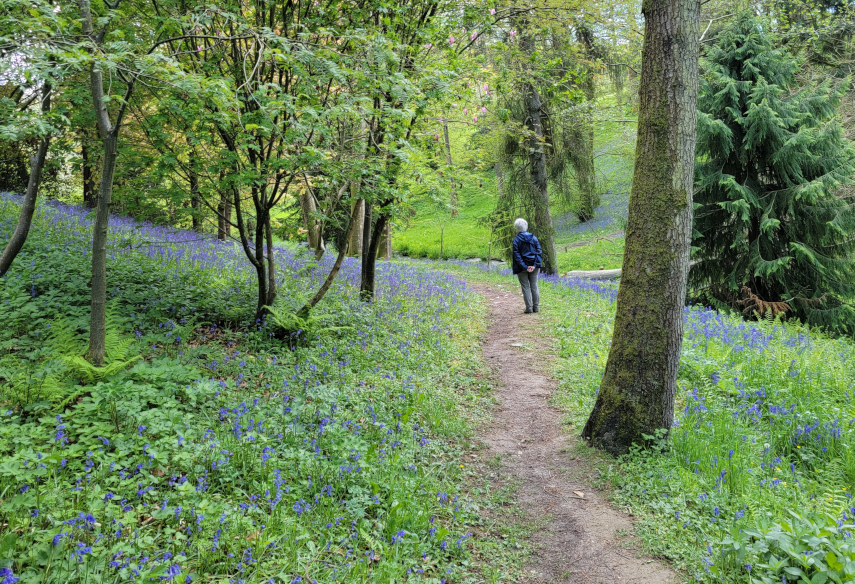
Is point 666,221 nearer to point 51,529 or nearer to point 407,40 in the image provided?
point 51,529

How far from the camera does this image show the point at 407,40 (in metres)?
8.43

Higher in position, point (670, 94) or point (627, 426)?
point (670, 94)

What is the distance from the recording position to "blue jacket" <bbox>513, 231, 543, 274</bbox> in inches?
423

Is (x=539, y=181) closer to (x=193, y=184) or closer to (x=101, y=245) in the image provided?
(x=193, y=184)

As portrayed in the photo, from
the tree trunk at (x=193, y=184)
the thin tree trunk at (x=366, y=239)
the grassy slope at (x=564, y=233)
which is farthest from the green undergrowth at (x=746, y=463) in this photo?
the grassy slope at (x=564, y=233)

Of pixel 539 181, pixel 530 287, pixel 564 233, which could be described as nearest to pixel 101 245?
pixel 530 287

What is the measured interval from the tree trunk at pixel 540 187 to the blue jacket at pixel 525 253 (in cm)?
600

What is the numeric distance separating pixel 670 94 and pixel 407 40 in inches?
215

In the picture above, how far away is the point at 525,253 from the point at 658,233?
632 centimetres

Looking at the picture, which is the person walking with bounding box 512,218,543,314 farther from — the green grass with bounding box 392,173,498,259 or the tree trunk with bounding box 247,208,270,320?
the green grass with bounding box 392,173,498,259

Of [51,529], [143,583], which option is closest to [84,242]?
[51,529]

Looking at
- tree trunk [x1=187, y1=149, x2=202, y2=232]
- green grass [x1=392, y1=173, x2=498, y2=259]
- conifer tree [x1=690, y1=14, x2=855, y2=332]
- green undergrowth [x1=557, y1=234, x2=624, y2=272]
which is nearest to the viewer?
tree trunk [x1=187, y1=149, x2=202, y2=232]

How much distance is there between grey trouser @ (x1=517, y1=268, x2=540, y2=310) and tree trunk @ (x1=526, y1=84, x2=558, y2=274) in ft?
20.3

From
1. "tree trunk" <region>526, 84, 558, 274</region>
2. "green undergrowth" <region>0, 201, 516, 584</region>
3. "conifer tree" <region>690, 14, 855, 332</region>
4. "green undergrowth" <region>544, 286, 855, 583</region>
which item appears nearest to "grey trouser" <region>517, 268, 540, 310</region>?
"green undergrowth" <region>544, 286, 855, 583</region>
